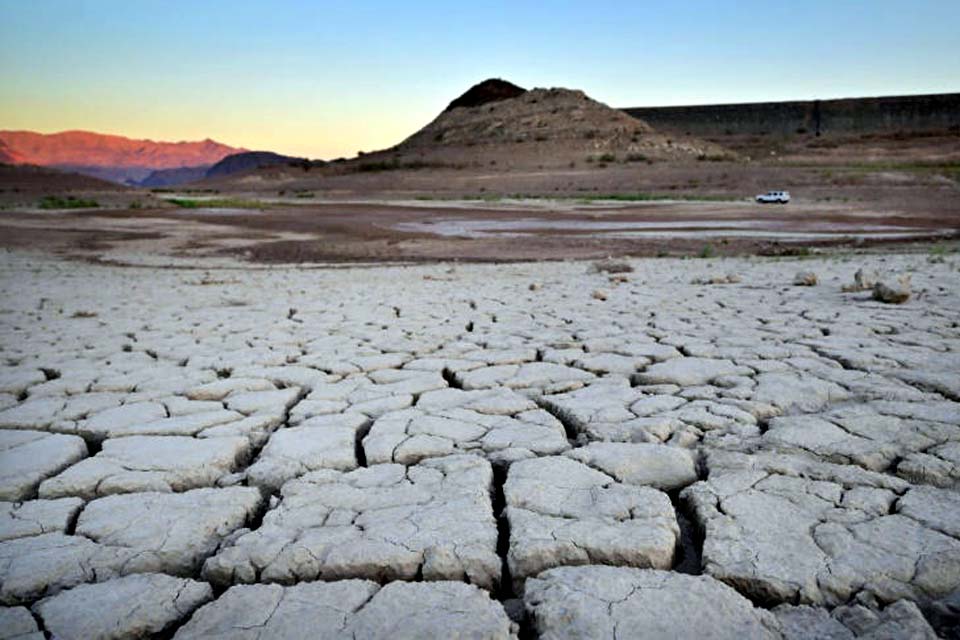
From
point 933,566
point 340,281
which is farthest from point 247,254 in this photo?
point 933,566

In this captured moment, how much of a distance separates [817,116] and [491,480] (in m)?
62.4

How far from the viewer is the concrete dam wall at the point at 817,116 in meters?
52.7

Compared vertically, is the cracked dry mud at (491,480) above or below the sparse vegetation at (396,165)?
below

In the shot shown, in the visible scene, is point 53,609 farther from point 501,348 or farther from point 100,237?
point 100,237

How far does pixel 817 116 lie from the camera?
2207 inches

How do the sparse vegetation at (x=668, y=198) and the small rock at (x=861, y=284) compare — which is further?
the sparse vegetation at (x=668, y=198)

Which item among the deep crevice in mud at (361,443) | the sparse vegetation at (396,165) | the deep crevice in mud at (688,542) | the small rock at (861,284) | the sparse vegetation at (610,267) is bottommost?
the deep crevice in mud at (688,542)

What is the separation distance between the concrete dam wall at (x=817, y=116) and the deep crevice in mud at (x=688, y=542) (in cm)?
5728

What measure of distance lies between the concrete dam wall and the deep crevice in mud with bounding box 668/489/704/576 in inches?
2255

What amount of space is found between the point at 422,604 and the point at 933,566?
116 centimetres

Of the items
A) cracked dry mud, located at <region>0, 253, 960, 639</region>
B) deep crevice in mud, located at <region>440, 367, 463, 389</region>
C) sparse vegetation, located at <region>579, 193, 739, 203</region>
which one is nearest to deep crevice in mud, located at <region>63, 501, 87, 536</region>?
cracked dry mud, located at <region>0, 253, 960, 639</region>

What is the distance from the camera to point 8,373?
3605 mm

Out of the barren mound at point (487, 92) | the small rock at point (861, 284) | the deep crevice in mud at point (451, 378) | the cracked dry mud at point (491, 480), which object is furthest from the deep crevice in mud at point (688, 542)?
the barren mound at point (487, 92)

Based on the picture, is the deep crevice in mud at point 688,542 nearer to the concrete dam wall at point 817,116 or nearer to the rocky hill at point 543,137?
the rocky hill at point 543,137
